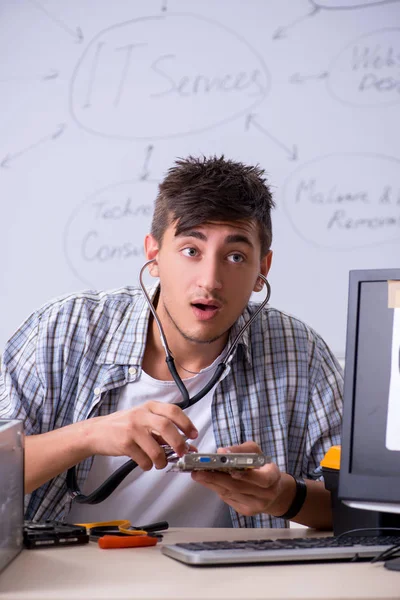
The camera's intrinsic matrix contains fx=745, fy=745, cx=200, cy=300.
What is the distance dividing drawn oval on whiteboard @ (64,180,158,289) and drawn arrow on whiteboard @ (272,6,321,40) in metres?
0.64

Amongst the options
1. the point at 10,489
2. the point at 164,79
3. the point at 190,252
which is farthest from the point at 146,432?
the point at 164,79

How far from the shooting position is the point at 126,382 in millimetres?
1651

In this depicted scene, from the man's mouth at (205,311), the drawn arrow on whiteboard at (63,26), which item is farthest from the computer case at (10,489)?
the drawn arrow on whiteboard at (63,26)

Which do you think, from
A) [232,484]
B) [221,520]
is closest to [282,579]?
[232,484]

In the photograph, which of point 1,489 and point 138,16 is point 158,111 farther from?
point 1,489

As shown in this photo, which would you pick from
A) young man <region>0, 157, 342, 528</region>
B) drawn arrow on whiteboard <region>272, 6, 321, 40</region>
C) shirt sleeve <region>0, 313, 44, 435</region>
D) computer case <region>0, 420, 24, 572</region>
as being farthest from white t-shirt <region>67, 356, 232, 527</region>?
drawn arrow on whiteboard <region>272, 6, 321, 40</region>

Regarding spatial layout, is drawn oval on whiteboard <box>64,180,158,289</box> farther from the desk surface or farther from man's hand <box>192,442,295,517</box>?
the desk surface

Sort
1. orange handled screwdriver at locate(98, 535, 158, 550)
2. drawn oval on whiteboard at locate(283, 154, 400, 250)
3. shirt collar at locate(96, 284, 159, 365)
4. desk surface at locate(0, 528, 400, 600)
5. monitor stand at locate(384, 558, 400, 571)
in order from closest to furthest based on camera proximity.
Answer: desk surface at locate(0, 528, 400, 600) → monitor stand at locate(384, 558, 400, 571) → orange handled screwdriver at locate(98, 535, 158, 550) → shirt collar at locate(96, 284, 159, 365) → drawn oval on whiteboard at locate(283, 154, 400, 250)

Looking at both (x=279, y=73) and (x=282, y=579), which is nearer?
(x=282, y=579)

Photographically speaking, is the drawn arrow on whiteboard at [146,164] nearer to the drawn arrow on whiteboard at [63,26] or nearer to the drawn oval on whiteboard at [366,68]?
the drawn arrow on whiteboard at [63,26]

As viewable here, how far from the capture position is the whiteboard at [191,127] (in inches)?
84.0

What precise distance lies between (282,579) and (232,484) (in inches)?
13.3

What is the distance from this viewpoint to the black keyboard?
93 centimetres

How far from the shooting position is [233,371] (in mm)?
1707
